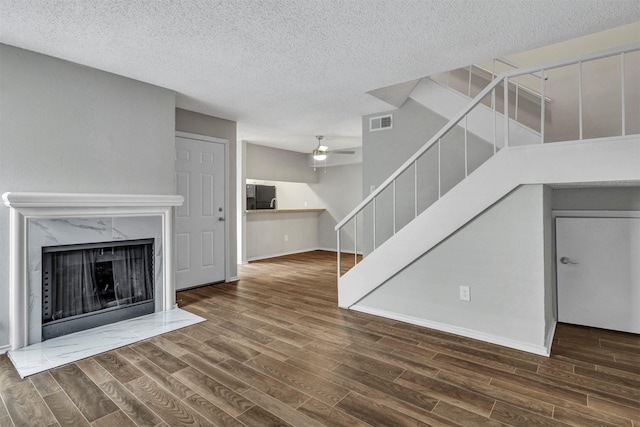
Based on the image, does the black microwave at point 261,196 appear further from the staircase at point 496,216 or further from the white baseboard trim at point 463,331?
the white baseboard trim at point 463,331

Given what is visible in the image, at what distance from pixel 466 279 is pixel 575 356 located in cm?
88

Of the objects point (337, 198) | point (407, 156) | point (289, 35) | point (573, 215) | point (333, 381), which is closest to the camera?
point (333, 381)

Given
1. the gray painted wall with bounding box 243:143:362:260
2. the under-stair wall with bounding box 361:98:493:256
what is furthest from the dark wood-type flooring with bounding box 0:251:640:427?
the gray painted wall with bounding box 243:143:362:260

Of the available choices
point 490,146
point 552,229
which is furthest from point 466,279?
point 490,146

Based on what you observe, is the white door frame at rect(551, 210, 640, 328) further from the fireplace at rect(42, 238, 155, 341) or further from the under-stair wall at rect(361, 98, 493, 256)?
the fireplace at rect(42, 238, 155, 341)

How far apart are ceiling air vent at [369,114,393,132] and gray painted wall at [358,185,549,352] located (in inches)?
84.3

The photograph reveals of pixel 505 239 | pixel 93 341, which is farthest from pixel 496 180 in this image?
pixel 93 341

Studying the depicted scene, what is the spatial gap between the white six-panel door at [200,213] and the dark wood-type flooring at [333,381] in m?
1.54

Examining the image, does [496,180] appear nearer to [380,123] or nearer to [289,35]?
[289,35]

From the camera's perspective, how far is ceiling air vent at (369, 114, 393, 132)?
448 centimetres

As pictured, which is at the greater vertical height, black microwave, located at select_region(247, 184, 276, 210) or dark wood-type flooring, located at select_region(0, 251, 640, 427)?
black microwave, located at select_region(247, 184, 276, 210)

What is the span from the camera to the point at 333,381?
6.94ft

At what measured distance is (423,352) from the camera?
251cm

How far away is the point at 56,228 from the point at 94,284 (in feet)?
2.06
